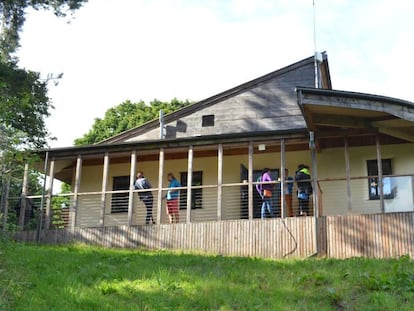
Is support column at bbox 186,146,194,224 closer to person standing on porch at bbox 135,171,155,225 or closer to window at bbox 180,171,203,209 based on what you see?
person standing on porch at bbox 135,171,155,225

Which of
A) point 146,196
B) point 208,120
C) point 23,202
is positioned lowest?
point 23,202

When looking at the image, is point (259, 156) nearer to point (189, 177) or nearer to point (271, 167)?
point (271, 167)

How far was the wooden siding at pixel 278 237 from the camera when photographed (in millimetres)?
15703

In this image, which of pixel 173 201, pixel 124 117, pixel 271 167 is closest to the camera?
pixel 173 201

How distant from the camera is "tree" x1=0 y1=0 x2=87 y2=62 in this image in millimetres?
20875

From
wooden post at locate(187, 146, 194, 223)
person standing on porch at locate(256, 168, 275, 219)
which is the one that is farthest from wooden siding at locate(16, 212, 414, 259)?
person standing on porch at locate(256, 168, 275, 219)

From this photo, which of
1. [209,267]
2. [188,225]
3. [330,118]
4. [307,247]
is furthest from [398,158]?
[209,267]

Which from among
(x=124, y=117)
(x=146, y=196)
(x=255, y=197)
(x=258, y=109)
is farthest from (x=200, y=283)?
(x=124, y=117)

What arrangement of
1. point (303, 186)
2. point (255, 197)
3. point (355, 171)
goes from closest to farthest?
point (303, 186) < point (355, 171) < point (255, 197)

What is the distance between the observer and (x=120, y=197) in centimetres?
2116

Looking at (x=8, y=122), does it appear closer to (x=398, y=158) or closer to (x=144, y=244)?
(x=144, y=244)

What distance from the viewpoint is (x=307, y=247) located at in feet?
53.6

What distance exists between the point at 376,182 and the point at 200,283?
8.18 metres

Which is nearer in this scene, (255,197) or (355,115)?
(355,115)
